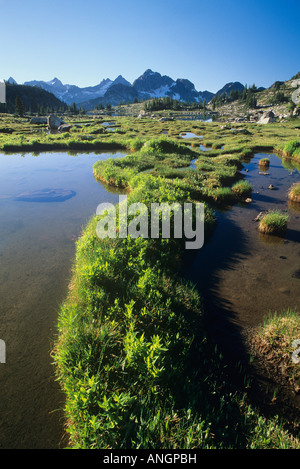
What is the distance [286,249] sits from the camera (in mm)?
11758

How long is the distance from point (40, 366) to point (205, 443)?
4512mm

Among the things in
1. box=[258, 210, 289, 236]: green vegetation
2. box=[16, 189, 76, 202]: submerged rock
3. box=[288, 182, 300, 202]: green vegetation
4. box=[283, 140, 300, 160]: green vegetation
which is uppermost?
box=[283, 140, 300, 160]: green vegetation

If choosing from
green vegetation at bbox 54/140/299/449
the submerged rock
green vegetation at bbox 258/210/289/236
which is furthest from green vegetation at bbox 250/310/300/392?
the submerged rock

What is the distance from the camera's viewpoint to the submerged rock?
19430mm

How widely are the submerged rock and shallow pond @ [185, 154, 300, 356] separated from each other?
43.1 ft

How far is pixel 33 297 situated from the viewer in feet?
28.4

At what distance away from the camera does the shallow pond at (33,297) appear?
5059mm

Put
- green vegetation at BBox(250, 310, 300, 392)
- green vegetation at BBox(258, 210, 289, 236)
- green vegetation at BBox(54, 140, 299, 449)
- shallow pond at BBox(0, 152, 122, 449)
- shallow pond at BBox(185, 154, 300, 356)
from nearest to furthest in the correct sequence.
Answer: green vegetation at BBox(54, 140, 299, 449) < shallow pond at BBox(0, 152, 122, 449) < green vegetation at BBox(250, 310, 300, 392) < shallow pond at BBox(185, 154, 300, 356) < green vegetation at BBox(258, 210, 289, 236)

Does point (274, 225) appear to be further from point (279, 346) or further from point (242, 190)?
point (279, 346)

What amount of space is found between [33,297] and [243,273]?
28.2 ft

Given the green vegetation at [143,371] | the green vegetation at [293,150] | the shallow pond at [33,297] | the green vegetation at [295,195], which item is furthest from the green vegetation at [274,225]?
the green vegetation at [293,150]

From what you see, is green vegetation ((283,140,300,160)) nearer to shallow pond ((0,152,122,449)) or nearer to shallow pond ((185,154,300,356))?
shallow pond ((185,154,300,356))

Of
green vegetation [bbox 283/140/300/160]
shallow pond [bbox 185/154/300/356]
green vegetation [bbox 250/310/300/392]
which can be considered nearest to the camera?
green vegetation [bbox 250/310/300/392]

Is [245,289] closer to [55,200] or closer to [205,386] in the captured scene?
[205,386]
